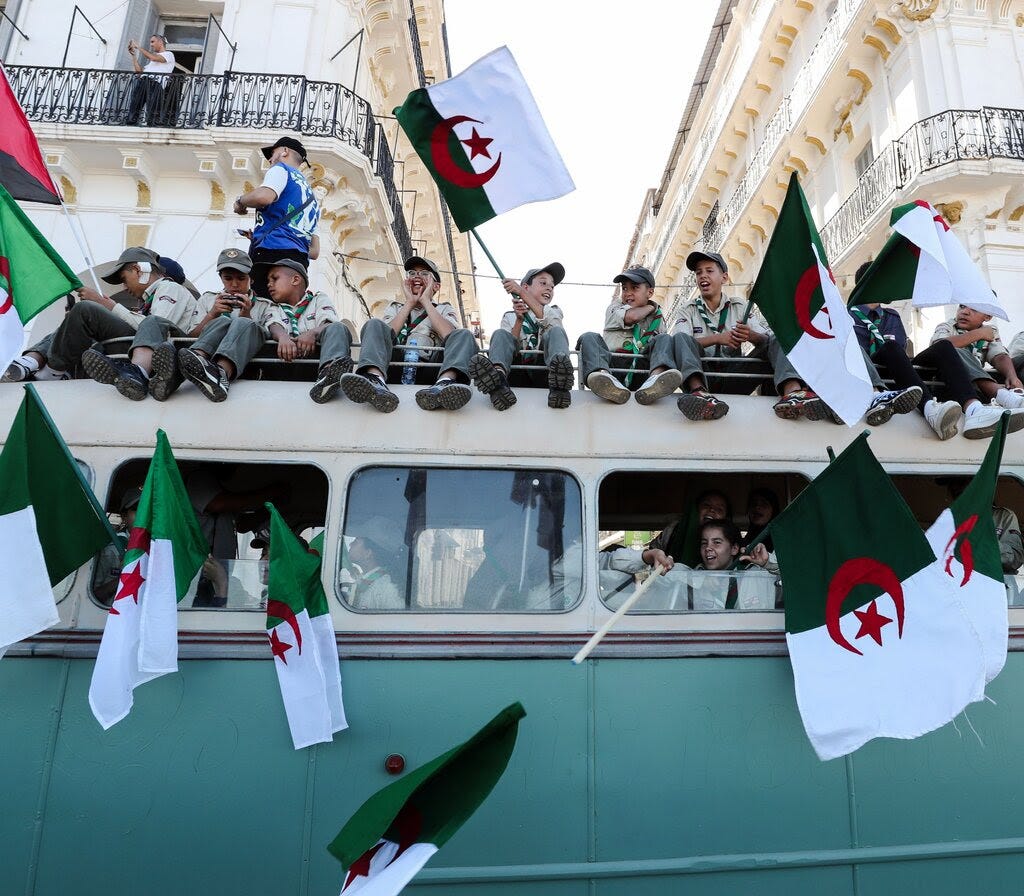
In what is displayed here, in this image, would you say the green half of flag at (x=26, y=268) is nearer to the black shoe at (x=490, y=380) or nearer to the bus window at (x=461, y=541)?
the bus window at (x=461, y=541)

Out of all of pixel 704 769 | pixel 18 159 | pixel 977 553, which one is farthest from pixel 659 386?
pixel 18 159

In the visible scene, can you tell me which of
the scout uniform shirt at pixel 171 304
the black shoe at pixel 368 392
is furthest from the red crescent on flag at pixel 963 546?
the scout uniform shirt at pixel 171 304

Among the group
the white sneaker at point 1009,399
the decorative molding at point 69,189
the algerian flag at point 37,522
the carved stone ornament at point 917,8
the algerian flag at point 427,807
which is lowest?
the algerian flag at point 427,807

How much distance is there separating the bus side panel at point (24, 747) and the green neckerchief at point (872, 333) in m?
4.48

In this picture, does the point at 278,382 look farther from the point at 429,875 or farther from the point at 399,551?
the point at 429,875

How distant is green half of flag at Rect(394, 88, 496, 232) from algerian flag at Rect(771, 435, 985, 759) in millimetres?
2458

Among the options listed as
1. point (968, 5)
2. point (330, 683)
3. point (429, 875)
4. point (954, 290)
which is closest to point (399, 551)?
point (330, 683)

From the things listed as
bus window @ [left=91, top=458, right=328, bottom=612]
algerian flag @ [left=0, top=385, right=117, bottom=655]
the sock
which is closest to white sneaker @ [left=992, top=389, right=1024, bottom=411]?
bus window @ [left=91, top=458, right=328, bottom=612]

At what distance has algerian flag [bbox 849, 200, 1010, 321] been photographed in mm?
4391

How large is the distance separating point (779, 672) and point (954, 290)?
2299 millimetres

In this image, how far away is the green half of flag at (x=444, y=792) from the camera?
2.63m

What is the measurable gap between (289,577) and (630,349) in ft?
8.37

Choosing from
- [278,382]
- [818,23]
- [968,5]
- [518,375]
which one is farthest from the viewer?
[818,23]

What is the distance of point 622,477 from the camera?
4.85 meters
